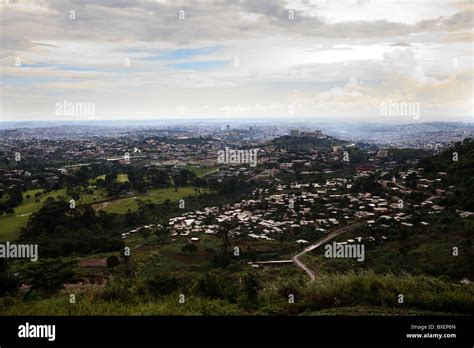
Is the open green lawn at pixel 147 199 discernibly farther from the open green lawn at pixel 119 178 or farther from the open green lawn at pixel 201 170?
the open green lawn at pixel 201 170

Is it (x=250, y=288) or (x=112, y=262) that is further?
(x=112, y=262)

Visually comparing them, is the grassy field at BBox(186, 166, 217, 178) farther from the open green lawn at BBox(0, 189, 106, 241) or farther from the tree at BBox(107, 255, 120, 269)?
the tree at BBox(107, 255, 120, 269)

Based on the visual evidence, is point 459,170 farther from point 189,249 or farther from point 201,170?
point 201,170

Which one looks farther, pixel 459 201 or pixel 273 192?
pixel 273 192
